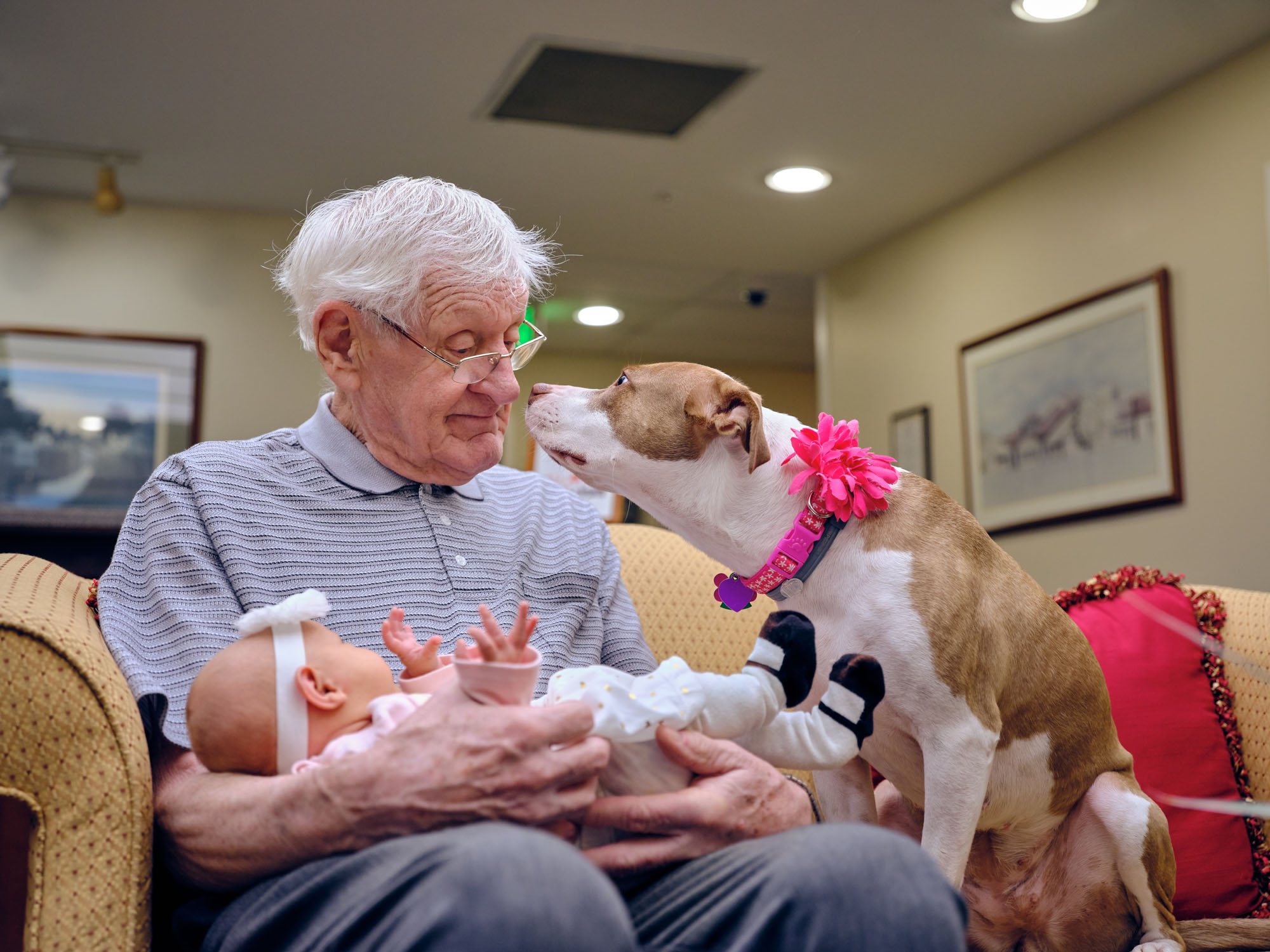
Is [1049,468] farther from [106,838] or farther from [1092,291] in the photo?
[106,838]

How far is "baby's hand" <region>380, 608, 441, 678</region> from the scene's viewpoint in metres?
1.21

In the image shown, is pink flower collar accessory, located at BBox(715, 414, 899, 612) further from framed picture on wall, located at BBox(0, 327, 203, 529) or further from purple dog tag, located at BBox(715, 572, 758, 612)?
framed picture on wall, located at BBox(0, 327, 203, 529)

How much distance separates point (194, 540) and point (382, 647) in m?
0.25

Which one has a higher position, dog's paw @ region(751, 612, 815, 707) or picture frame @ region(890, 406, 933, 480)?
picture frame @ region(890, 406, 933, 480)

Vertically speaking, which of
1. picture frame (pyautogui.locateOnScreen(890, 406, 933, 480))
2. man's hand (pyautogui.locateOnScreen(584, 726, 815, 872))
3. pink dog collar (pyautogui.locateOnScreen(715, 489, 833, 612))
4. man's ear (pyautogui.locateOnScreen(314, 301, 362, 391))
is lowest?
man's hand (pyautogui.locateOnScreen(584, 726, 815, 872))

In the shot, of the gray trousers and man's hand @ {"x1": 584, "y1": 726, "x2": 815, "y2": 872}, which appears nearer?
the gray trousers

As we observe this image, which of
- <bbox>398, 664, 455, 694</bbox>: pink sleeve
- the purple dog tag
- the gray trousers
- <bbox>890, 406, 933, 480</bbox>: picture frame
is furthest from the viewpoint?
<bbox>890, 406, 933, 480</bbox>: picture frame

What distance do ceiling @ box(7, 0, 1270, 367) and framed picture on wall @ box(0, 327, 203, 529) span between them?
27.3 inches

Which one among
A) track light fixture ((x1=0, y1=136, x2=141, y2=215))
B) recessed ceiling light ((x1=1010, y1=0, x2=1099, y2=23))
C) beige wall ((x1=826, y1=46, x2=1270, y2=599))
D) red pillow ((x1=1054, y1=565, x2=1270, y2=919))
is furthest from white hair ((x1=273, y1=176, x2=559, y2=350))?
track light fixture ((x1=0, y1=136, x2=141, y2=215))

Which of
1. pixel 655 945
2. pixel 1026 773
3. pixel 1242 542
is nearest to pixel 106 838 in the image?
pixel 655 945

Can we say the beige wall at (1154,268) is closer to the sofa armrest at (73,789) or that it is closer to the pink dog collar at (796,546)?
the pink dog collar at (796,546)

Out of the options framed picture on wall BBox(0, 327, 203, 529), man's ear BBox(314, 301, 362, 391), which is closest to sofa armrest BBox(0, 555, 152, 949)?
man's ear BBox(314, 301, 362, 391)

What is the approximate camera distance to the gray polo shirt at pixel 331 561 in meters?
1.27

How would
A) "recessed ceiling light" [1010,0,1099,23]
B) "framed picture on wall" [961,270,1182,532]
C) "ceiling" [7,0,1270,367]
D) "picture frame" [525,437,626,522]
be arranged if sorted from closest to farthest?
"picture frame" [525,437,626,522], "recessed ceiling light" [1010,0,1099,23], "ceiling" [7,0,1270,367], "framed picture on wall" [961,270,1182,532]
